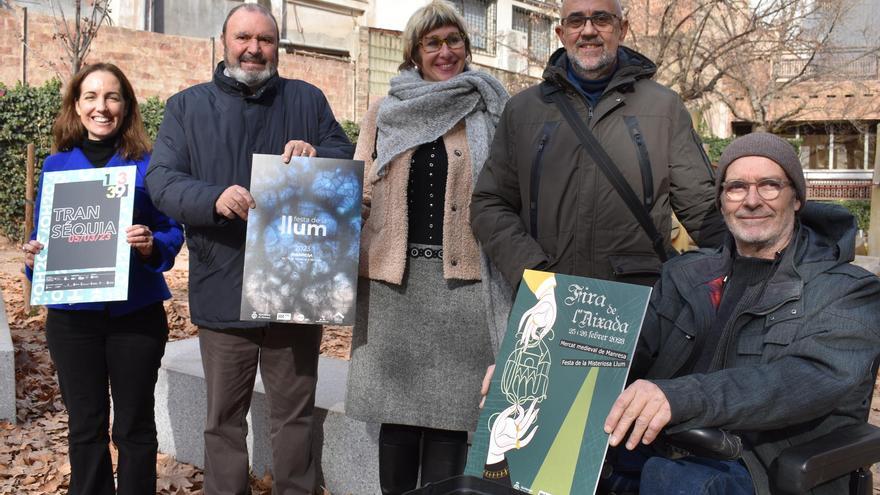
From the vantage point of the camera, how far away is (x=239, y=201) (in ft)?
10.4

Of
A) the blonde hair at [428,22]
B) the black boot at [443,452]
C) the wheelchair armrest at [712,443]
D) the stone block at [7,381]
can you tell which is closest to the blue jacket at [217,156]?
the blonde hair at [428,22]

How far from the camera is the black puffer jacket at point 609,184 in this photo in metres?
2.91

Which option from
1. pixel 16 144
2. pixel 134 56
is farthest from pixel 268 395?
pixel 134 56

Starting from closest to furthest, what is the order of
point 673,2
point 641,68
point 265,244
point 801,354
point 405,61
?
point 801,354, point 641,68, point 265,244, point 405,61, point 673,2

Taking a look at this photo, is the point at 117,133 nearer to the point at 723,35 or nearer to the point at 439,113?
the point at 439,113

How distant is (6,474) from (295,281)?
2.59m

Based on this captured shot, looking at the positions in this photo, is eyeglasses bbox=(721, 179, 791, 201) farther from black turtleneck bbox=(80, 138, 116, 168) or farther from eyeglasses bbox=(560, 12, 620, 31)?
black turtleneck bbox=(80, 138, 116, 168)

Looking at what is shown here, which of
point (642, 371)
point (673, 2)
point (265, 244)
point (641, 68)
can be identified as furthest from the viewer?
point (673, 2)

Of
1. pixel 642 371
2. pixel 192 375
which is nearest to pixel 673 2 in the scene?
pixel 192 375

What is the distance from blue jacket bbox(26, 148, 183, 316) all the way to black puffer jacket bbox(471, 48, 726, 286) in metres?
1.42

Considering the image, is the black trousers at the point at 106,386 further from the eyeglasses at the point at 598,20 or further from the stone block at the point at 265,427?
the eyeglasses at the point at 598,20

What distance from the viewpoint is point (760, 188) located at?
245cm

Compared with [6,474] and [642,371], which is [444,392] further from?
[6,474]

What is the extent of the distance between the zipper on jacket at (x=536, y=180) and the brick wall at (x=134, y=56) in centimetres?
1692
